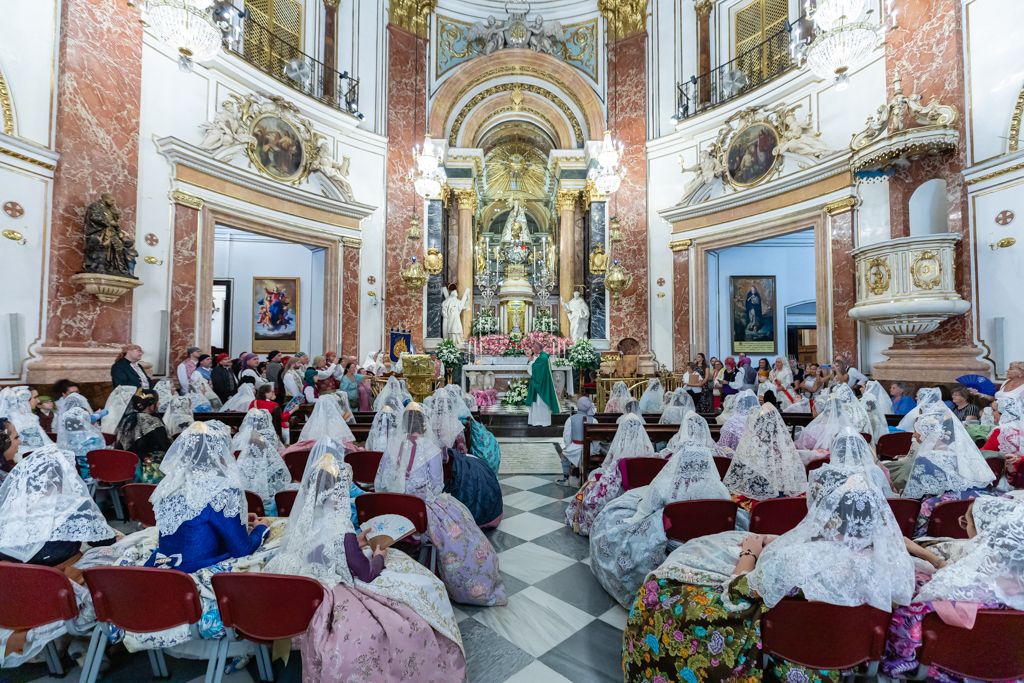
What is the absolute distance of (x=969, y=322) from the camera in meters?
6.71

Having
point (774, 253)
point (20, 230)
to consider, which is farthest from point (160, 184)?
point (774, 253)

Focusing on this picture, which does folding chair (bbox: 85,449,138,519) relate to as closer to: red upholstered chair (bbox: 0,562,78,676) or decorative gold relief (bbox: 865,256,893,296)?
red upholstered chair (bbox: 0,562,78,676)

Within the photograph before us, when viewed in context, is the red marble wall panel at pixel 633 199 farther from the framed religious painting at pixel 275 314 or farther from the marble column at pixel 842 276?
the framed religious painting at pixel 275 314

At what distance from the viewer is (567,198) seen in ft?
43.7

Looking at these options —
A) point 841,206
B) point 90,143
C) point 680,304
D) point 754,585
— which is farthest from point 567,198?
point 754,585

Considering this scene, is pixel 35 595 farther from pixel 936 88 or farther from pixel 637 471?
pixel 936 88

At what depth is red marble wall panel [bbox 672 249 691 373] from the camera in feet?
37.0

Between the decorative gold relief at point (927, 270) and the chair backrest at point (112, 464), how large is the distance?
29.6 ft

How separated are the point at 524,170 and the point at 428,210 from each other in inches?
277

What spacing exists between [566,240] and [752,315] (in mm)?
5064

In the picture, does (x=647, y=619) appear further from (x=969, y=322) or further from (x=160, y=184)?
(x=160, y=184)

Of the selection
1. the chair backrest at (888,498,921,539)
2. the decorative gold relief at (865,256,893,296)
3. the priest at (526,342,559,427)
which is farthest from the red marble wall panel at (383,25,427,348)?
the chair backrest at (888,498,921,539)

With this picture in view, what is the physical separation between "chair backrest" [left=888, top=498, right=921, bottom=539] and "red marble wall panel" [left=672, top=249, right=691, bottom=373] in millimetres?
8618

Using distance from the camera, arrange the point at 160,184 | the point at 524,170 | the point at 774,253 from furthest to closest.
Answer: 1. the point at 524,170
2. the point at 774,253
3. the point at 160,184
